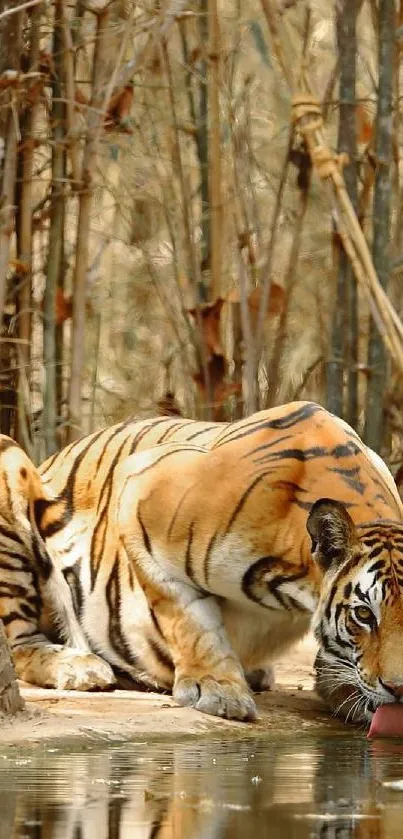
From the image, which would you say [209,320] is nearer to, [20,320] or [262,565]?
[20,320]

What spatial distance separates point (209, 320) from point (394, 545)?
3.17m

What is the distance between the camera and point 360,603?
20.6 feet

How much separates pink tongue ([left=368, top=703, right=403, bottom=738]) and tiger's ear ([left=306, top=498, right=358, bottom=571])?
564 millimetres

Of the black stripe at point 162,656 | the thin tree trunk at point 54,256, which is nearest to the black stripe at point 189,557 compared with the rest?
the black stripe at point 162,656

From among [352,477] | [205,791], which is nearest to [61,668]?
[352,477]

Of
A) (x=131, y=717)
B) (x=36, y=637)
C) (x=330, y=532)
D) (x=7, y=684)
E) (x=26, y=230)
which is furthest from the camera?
(x=26, y=230)

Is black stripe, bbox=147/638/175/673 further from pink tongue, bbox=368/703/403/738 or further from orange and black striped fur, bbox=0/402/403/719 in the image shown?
pink tongue, bbox=368/703/403/738

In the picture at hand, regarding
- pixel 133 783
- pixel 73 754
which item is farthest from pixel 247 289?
pixel 133 783

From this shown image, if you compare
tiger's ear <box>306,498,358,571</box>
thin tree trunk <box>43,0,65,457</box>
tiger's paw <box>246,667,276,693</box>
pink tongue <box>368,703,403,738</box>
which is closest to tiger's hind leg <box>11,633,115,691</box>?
tiger's paw <box>246,667,276,693</box>

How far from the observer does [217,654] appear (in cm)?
677

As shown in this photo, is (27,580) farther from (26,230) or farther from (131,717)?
(26,230)

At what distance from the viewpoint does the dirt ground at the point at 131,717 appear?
5.82 m

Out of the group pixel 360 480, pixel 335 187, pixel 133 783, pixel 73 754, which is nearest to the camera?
pixel 133 783

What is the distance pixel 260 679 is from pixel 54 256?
8.20 feet
